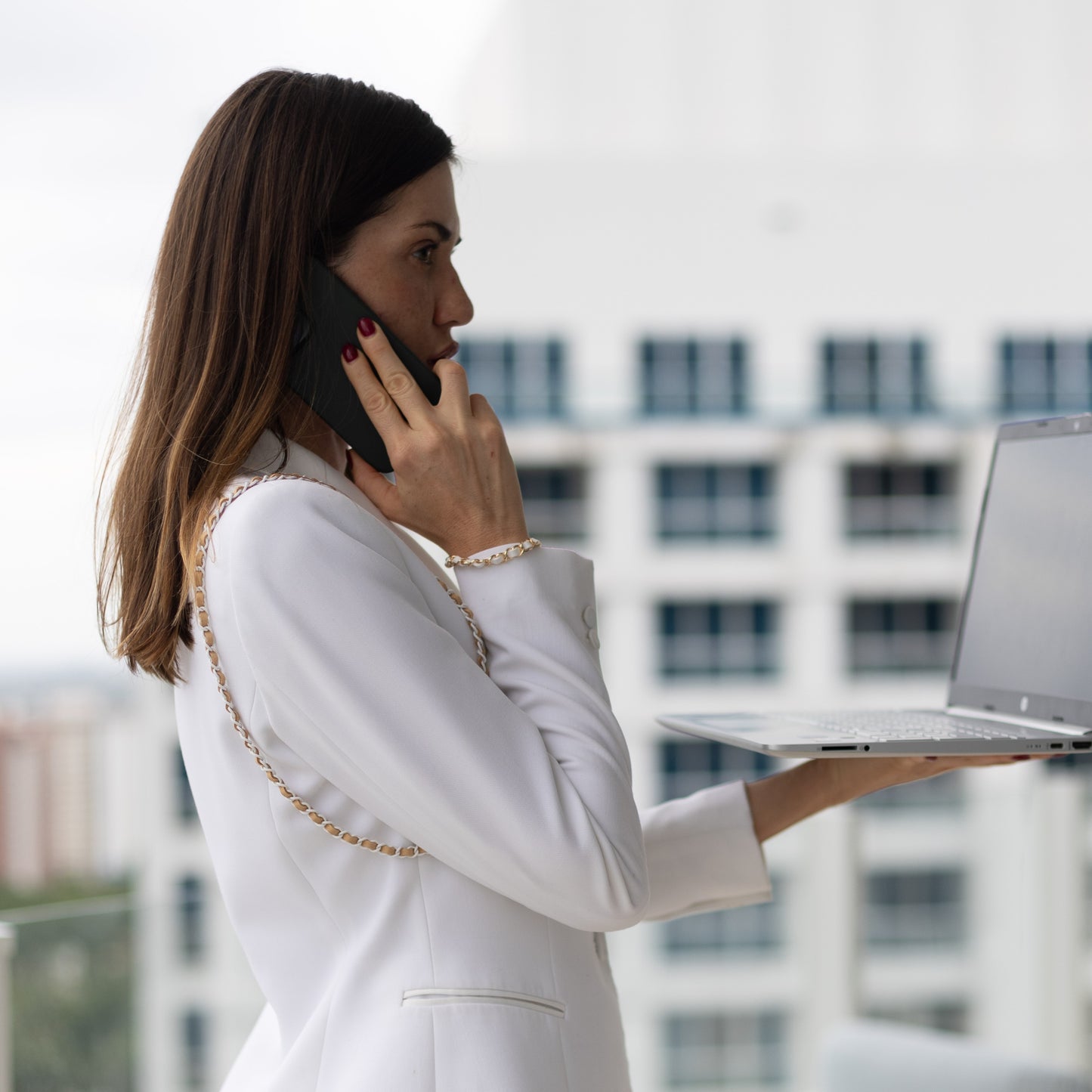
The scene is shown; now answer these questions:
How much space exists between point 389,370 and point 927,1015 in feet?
8.17

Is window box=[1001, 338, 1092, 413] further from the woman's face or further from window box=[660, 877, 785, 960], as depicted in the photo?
the woman's face

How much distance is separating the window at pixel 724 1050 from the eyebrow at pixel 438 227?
7.41 ft

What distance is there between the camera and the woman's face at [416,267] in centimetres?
76

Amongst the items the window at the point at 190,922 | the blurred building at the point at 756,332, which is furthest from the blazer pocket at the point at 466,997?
the blurred building at the point at 756,332

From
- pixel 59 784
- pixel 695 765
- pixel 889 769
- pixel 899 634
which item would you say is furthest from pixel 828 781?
pixel 899 634

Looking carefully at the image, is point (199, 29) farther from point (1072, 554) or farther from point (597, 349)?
point (1072, 554)

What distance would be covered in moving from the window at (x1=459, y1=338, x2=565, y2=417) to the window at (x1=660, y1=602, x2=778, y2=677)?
3.65 meters

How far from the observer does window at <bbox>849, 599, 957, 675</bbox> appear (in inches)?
749

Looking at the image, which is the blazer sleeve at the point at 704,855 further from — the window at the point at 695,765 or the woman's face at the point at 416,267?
the window at the point at 695,765

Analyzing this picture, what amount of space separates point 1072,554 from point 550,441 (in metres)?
17.3

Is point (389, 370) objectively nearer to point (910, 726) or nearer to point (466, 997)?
point (466, 997)

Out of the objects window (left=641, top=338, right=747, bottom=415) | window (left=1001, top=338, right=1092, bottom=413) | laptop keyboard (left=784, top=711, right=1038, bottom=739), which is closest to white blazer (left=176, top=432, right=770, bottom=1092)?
laptop keyboard (left=784, top=711, right=1038, bottom=739)

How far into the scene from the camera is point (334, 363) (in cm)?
76

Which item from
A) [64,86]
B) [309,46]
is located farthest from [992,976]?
[64,86]
